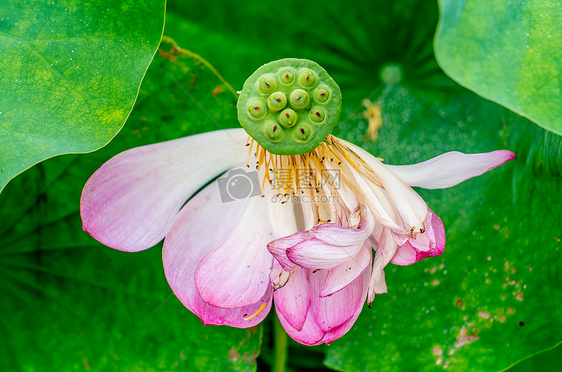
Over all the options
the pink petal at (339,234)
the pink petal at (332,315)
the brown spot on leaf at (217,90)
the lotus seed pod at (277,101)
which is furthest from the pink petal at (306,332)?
the brown spot on leaf at (217,90)

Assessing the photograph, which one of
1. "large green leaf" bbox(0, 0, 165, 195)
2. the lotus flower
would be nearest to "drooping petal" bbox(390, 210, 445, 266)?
the lotus flower

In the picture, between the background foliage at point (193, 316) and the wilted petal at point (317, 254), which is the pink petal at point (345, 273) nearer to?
A: the wilted petal at point (317, 254)

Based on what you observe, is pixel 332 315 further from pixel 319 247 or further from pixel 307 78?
pixel 307 78

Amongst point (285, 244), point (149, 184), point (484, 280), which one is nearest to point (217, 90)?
point (149, 184)

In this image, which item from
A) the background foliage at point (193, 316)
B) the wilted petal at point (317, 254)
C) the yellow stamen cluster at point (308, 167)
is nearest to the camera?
the wilted petal at point (317, 254)

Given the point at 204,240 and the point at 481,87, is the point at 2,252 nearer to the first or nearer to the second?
the point at 204,240

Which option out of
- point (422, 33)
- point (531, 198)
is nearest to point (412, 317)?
point (531, 198)

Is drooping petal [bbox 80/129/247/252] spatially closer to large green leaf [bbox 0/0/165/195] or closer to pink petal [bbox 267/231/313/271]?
large green leaf [bbox 0/0/165/195]
